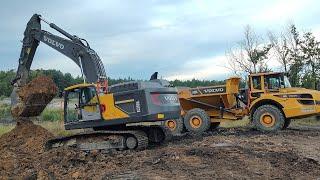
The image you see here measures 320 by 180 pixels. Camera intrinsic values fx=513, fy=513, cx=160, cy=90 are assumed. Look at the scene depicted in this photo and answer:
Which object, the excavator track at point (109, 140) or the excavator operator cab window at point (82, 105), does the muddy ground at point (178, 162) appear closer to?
the excavator track at point (109, 140)

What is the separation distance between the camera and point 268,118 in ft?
59.7

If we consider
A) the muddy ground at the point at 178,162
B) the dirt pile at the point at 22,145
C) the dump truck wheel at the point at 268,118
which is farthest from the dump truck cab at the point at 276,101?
the dirt pile at the point at 22,145

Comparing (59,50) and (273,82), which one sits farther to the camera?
(273,82)

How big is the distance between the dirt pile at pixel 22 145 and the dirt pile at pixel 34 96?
1.00 ft

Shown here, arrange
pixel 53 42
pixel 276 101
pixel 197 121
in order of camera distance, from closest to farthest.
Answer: pixel 53 42, pixel 276 101, pixel 197 121

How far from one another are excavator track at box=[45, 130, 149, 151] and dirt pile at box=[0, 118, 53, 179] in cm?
65

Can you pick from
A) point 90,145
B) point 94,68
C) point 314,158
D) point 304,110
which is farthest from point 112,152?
point 304,110

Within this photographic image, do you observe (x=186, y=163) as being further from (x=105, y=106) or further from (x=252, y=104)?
(x=252, y=104)

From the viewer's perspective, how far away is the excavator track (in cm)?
1354

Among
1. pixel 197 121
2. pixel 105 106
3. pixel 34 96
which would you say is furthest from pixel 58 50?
pixel 197 121

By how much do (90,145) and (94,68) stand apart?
2.31m

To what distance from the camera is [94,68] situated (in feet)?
48.5

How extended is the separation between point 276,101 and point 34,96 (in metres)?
8.37

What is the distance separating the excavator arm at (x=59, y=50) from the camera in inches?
586
